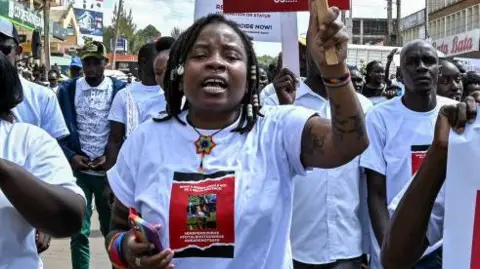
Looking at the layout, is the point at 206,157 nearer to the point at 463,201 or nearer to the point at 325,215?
the point at 463,201

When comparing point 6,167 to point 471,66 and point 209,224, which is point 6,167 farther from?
point 471,66

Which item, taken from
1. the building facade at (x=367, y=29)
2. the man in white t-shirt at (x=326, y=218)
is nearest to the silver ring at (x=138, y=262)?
the man in white t-shirt at (x=326, y=218)

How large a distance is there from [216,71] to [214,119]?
179 mm

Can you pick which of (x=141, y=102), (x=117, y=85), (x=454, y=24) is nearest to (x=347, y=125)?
(x=141, y=102)

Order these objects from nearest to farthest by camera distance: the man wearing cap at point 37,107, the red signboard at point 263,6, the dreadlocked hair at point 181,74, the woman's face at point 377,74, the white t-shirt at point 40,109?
the dreadlocked hair at point 181,74, the red signboard at point 263,6, the man wearing cap at point 37,107, the white t-shirt at point 40,109, the woman's face at point 377,74

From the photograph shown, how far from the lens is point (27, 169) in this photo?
244 cm

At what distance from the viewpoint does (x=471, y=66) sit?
41.5 feet

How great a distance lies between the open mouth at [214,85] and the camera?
2.35m

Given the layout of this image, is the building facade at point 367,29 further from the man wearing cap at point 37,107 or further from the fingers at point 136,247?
the fingers at point 136,247

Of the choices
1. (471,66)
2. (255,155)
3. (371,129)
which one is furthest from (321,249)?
(471,66)

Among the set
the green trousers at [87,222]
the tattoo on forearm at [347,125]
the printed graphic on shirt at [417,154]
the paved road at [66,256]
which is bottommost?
the paved road at [66,256]

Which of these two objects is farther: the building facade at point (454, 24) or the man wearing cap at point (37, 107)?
the building facade at point (454, 24)

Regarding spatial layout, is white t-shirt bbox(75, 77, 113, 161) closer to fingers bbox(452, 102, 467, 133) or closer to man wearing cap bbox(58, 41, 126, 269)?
man wearing cap bbox(58, 41, 126, 269)

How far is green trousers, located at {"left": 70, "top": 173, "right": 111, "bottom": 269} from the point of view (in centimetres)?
571
